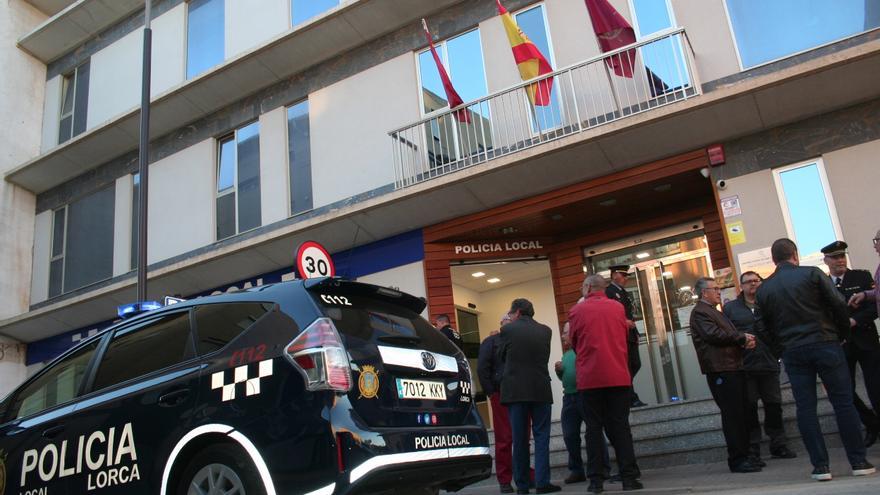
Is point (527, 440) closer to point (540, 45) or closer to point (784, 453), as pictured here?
point (784, 453)

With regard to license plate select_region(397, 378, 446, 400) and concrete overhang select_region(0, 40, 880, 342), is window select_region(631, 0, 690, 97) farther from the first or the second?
license plate select_region(397, 378, 446, 400)

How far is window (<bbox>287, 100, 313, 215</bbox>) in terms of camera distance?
1391 cm

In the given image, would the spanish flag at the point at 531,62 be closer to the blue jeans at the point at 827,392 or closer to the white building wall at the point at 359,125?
the white building wall at the point at 359,125

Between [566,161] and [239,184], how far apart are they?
24.9ft

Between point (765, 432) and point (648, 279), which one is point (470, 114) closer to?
point (648, 279)

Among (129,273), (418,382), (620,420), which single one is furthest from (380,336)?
(129,273)

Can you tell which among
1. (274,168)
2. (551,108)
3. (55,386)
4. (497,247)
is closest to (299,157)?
(274,168)

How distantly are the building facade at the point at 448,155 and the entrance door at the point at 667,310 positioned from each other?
0.11ft

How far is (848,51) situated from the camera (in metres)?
8.73

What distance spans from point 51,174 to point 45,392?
15057 millimetres

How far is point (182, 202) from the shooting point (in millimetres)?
15727

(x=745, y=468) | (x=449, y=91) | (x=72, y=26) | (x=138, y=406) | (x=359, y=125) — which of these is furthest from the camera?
(x=72, y=26)

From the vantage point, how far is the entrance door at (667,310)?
1128 centimetres

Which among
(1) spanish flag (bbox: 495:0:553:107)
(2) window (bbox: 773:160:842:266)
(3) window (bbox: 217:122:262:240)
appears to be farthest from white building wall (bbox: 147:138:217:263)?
(2) window (bbox: 773:160:842:266)
